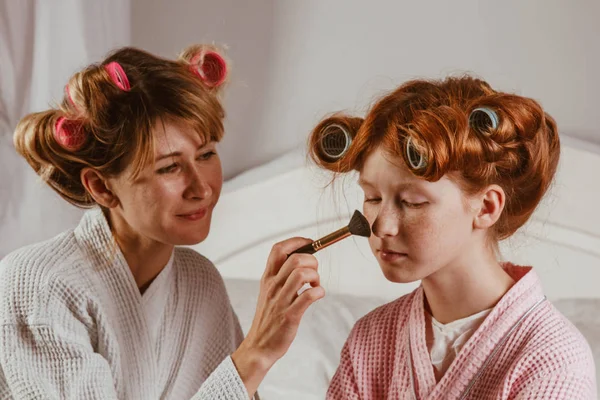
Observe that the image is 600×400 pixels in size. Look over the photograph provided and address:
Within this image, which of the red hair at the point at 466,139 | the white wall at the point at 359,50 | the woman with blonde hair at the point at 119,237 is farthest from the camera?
the white wall at the point at 359,50

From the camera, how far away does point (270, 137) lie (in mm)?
1867

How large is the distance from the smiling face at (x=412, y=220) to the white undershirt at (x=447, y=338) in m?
0.09

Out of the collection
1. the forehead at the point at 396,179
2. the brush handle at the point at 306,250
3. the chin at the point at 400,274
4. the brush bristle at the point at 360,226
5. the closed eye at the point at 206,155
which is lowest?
the chin at the point at 400,274

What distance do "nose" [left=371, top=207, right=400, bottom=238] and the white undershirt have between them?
0.52 feet

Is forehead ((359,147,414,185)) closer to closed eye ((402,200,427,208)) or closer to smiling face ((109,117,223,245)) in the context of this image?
closed eye ((402,200,427,208))

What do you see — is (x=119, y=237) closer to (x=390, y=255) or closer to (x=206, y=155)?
(x=206, y=155)

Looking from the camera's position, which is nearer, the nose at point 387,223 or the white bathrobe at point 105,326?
the nose at point 387,223

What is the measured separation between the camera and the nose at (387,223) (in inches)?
39.4

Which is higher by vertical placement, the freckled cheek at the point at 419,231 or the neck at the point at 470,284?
the freckled cheek at the point at 419,231

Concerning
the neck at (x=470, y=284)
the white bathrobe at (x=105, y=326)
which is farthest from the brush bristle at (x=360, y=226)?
the white bathrobe at (x=105, y=326)

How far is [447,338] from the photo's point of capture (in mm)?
1093

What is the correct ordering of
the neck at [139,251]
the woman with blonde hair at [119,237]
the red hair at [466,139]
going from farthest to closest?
the neck at [139,251], the woman with blonde hair at [119,237], the red hair at [466,139]

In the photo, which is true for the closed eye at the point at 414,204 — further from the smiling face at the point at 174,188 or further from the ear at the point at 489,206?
the smiling face at the point at 174,188

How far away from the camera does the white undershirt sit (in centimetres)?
107
